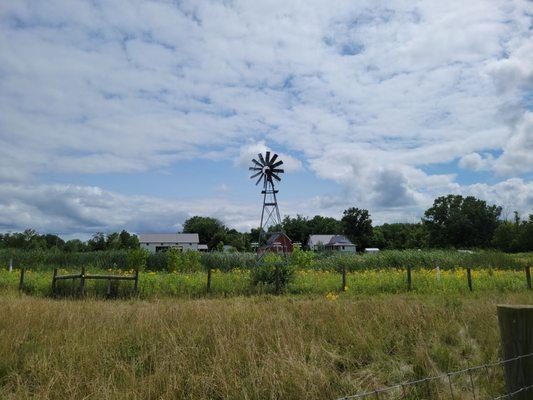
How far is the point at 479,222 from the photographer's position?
89375 millimetres

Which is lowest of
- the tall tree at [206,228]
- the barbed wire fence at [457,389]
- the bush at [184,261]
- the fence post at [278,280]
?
the barbed wire fence at [457,389]

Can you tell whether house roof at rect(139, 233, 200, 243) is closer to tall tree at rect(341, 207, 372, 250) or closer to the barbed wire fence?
tall tree at rect(341, 207, 372, 250)

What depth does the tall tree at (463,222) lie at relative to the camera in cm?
8869

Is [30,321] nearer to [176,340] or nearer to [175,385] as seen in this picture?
[176,340]

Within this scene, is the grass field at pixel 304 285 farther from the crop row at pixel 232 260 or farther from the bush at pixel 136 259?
the bush at pixel 136 259

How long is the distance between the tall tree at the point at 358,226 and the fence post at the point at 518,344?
108 metres

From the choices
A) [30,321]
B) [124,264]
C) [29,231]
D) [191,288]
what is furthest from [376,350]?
[29,231]

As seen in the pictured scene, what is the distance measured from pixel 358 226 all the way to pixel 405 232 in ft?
36.0

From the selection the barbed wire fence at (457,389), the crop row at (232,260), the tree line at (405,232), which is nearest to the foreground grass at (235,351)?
the barbed wire fence at (457,389)

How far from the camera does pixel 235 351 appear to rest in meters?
6.94

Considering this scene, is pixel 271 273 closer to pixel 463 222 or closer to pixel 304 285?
pixel 304 285

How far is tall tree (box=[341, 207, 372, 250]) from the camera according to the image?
11012 centimetres

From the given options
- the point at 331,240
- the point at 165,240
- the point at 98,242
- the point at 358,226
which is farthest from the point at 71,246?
the point at 358,226

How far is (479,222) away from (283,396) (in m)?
93.4
